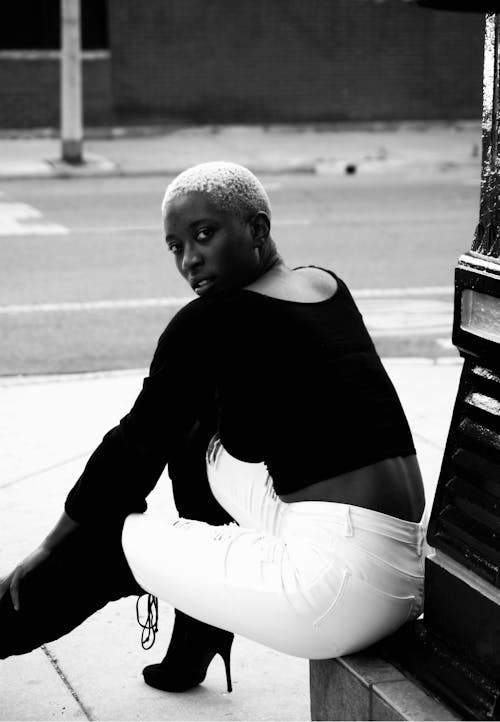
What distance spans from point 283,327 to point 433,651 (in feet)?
2.64

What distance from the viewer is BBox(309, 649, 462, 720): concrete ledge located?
2.57 meters

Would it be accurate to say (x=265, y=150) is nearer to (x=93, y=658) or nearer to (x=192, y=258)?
Result: (x=93, y=658)

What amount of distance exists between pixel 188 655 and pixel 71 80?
44.6 ft

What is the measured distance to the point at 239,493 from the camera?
9.73ft

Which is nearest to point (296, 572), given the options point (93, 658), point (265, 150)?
point (93, 658)

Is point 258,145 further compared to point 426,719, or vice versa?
point 258,145

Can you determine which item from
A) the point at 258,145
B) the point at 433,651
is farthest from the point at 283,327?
the point at 258,145

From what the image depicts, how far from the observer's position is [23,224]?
1193 cm

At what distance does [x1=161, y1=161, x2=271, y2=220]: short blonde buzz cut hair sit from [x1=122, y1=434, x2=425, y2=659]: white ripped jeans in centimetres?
66

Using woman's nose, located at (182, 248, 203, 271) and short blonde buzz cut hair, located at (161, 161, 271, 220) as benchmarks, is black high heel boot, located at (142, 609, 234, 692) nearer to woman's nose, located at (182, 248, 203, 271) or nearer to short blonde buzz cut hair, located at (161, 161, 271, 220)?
woman's nose, located at (182, 248, 203, 271)

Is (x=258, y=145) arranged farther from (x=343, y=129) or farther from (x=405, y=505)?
(x=405, y=505)

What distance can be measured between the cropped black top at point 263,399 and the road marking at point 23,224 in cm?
872

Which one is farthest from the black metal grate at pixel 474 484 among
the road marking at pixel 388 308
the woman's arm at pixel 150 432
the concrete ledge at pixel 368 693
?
the road marking at pixel 388 308

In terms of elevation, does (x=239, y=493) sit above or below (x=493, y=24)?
below
